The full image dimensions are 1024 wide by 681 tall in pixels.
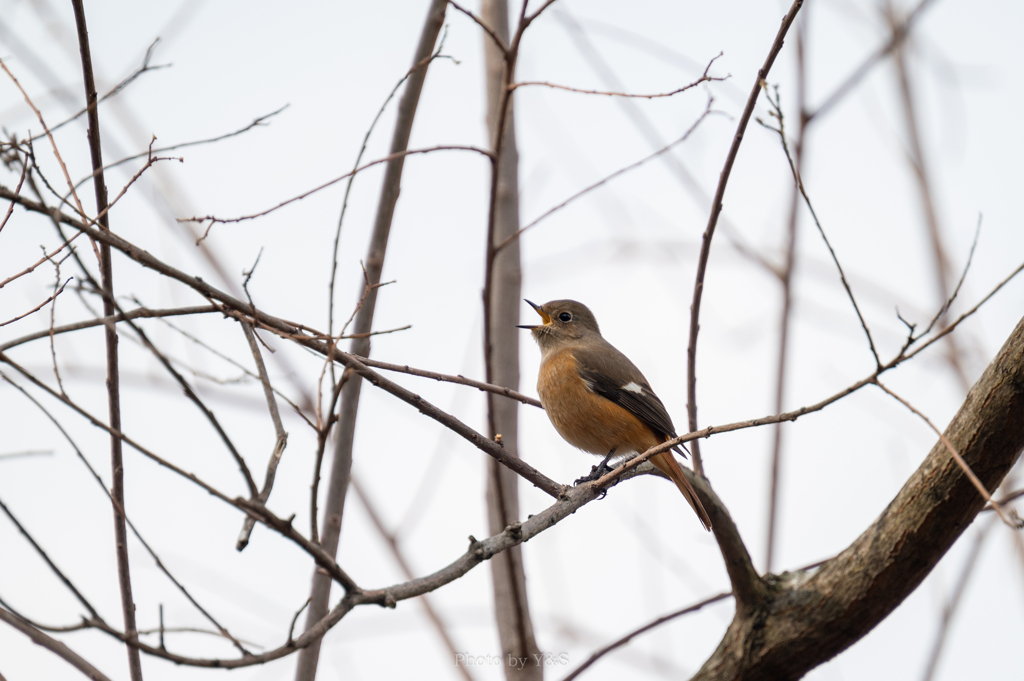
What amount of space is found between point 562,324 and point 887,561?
3440 millimetres

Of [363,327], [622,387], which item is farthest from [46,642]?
[622,387]

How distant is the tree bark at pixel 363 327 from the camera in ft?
10.6

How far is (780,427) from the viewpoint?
4.27 metres

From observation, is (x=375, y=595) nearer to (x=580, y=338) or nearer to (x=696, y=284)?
(x=696, y=284)

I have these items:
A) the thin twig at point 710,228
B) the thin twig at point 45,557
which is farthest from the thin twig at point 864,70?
the thin twig at point 45,557

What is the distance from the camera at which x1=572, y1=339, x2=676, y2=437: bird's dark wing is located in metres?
5.23

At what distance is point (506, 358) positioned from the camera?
16.5 ft

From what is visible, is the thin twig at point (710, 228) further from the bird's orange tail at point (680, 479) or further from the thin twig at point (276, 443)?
the thin twig at point (276, 443)

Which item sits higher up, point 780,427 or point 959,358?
point 959,358

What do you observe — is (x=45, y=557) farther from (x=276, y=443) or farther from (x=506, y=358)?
(x=506, y=358)

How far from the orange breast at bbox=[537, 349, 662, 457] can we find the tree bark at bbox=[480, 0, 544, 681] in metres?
0.29

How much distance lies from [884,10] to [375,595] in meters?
5.36

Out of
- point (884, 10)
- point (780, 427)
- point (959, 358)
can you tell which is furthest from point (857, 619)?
point (884, 10)

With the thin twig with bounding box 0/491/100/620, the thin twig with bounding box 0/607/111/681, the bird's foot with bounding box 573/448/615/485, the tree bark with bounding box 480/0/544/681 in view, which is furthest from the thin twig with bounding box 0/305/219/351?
the bird's foot with bounding box 573/448/615/485
